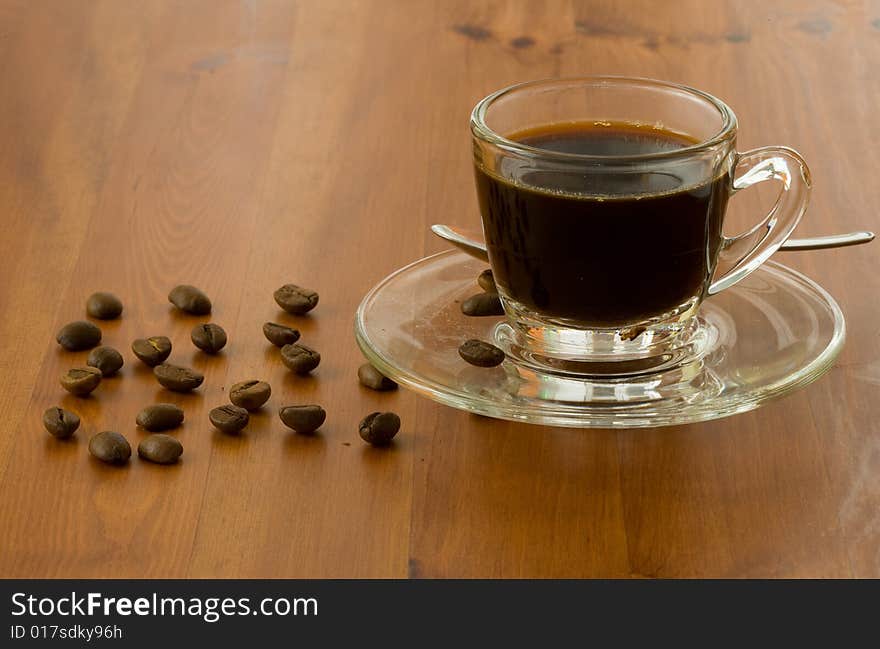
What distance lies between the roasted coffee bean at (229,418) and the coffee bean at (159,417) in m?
0.03

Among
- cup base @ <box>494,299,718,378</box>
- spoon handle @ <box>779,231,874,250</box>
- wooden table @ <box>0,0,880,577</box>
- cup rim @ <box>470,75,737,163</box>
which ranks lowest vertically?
wooden table @ <box>0,0,880,577</box>

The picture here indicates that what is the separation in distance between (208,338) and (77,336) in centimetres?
13

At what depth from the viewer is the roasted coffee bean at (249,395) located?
1.14 metres

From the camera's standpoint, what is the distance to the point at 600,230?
1.07 m

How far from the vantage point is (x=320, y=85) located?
6.36 ft

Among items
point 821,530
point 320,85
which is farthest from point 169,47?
point 821,530

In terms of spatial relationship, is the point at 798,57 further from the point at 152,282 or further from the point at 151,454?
the point at 151,454

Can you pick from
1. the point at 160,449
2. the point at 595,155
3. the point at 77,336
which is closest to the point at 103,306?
the point at 77,336

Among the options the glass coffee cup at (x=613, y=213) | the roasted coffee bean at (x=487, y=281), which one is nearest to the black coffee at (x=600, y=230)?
the glass coffee cup at (x=613, y=213)

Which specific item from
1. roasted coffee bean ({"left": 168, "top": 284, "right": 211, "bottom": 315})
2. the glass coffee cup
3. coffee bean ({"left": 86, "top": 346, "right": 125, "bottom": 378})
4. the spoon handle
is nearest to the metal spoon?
the spoon handle

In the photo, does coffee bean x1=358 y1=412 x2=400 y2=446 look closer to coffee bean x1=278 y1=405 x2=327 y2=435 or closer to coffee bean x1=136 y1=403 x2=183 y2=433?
coffee bean x1=278 y1=405 x2=327 y2=435

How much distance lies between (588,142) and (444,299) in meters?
0.22

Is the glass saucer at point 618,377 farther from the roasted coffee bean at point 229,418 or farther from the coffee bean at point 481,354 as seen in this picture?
the roasted coffee bean at point 229,418

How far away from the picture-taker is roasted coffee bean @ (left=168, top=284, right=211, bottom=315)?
4.33 ft
